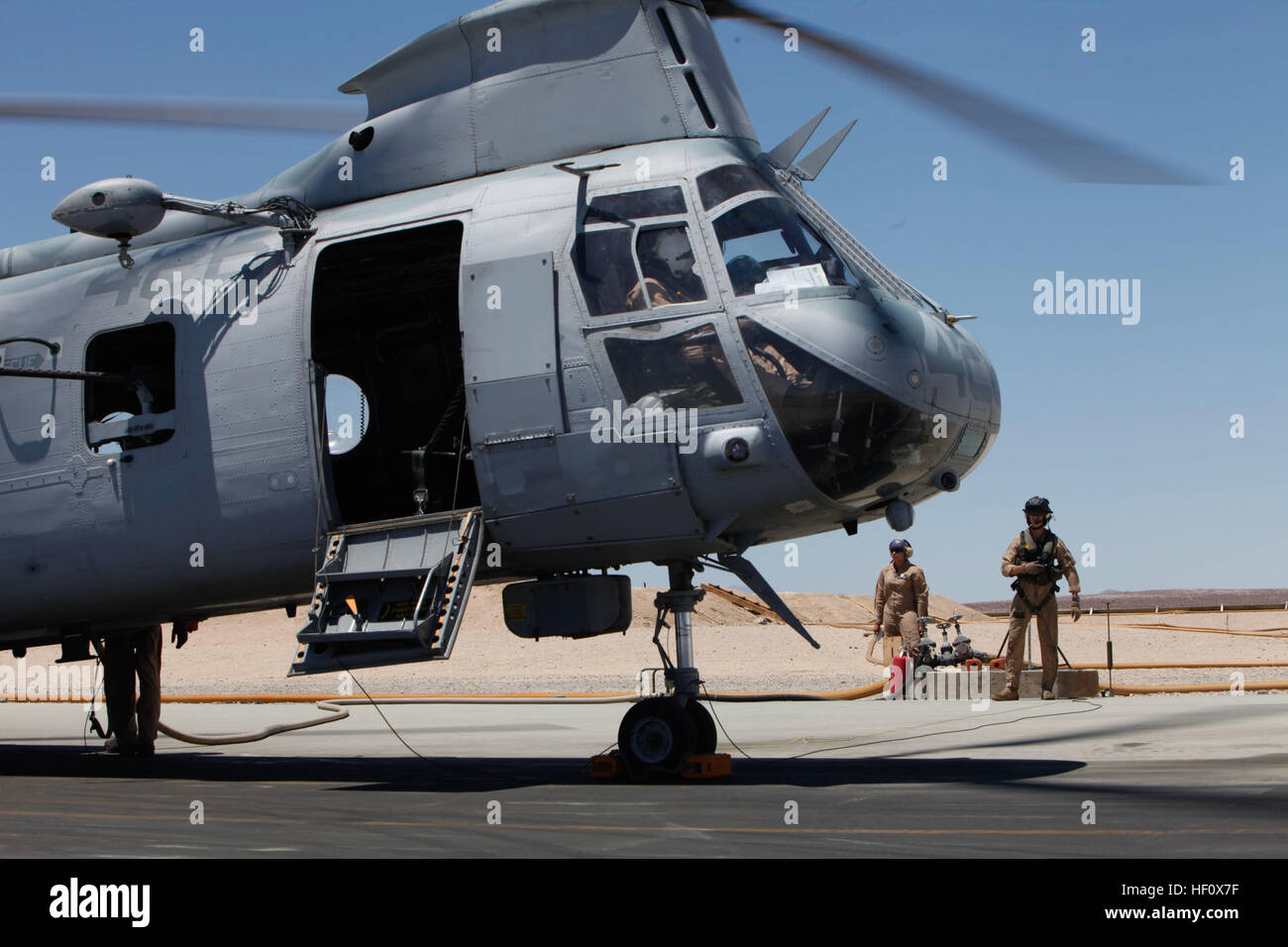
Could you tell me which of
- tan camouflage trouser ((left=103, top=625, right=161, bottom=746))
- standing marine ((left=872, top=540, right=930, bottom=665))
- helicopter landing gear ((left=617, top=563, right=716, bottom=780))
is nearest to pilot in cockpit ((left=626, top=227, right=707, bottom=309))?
helicopter landing gear ((left=617, top=563, right=716, bottom=780))

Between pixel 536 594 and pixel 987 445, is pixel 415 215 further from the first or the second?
pixel 987 445

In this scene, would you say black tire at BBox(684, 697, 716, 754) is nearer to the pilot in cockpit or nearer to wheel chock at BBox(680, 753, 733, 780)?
wheel chock at BBox(680, 753, 733, 780)

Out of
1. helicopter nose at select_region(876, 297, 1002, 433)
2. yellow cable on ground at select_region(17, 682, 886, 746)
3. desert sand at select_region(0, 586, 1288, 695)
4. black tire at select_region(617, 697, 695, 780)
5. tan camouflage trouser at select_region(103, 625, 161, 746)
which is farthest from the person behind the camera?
desert sand at select_region(0, 586, 1288, 695)

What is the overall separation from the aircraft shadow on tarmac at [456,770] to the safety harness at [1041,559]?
3.93m

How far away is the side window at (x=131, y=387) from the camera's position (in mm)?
12250

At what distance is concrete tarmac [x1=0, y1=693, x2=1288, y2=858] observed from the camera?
711 centimetres

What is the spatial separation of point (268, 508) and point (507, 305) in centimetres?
265

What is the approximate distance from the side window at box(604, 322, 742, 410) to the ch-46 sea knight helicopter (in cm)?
2

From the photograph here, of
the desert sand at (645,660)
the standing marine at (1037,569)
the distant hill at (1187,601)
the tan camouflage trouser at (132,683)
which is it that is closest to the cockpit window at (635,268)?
the standing marine at (1037,569)

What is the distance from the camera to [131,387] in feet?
42.9

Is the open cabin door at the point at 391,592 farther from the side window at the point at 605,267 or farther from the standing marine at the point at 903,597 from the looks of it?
the standing marine at the point at 903,597

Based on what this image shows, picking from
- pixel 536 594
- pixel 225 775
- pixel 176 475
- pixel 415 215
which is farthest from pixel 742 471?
pixel 225 775

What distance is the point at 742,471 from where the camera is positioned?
9891 millimetres

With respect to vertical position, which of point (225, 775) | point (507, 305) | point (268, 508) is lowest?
point (225, 775)
